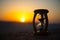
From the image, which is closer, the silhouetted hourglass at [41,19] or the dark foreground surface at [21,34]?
the dark foreground surface at [21,34]

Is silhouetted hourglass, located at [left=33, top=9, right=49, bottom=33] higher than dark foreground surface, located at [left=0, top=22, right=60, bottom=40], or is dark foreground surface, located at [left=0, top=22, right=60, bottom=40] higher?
silhouetted hourglass, located at [left=33, top=9, right=49, bottom=33]

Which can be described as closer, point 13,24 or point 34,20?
point 34,20

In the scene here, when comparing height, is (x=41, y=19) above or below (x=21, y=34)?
above

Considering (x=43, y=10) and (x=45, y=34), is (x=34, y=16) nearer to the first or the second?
(x=43, y=10)

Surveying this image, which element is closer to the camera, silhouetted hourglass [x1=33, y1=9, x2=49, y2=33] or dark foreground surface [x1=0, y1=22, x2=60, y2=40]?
dark foreground surface [x1=0, y1=22, x2=60, y2=40]

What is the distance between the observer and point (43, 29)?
15.6 feet

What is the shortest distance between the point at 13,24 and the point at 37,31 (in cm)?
343

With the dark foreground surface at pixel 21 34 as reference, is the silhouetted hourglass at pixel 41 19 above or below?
above

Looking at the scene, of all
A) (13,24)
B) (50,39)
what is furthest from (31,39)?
(13,24)

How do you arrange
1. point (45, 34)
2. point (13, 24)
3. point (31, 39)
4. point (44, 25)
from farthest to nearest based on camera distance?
1. point (13, 24)
2. point (44, 25)
3. point (45, 34)
4. point (31, 39)

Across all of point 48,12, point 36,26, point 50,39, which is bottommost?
point 50,39

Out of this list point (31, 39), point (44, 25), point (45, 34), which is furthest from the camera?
point (44, 25)

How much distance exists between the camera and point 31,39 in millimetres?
3740

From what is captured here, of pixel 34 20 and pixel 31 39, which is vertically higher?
pixel 34 20
